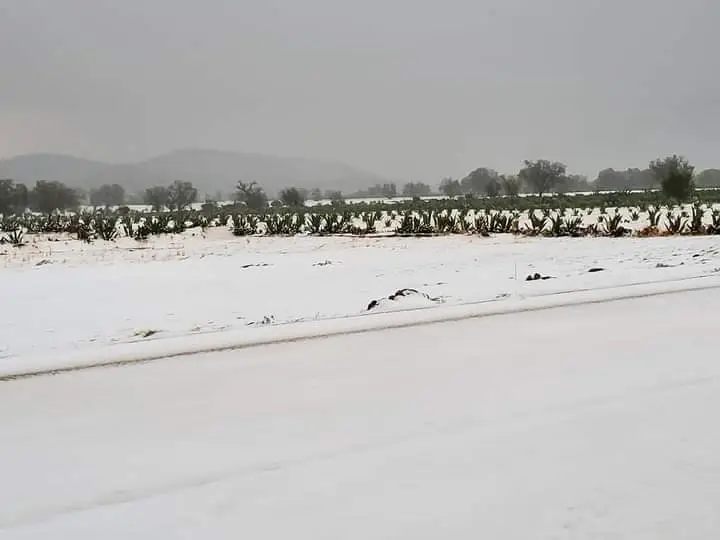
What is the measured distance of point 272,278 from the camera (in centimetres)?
923

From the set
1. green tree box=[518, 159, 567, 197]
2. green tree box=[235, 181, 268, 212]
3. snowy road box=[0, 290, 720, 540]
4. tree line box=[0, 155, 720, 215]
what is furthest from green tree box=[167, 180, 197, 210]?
snowy road box=[0, 290, 720, 540]

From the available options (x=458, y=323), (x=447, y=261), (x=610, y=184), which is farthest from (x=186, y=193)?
(x=610, y=184)

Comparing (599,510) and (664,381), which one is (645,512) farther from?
(664,381)

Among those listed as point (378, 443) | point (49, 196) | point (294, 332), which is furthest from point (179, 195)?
point (378, 443)

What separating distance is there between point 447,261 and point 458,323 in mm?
7376

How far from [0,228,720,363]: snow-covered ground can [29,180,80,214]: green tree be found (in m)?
38.2

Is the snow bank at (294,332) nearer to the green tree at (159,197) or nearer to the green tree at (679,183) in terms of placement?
the green tree at (679,183)

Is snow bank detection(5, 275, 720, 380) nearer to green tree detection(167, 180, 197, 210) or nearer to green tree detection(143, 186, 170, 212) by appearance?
green tree detection(167, 180, 197, 210)

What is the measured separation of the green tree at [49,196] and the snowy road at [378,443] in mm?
53137

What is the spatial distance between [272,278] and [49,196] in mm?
48275

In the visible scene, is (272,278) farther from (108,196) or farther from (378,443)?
(108,196)

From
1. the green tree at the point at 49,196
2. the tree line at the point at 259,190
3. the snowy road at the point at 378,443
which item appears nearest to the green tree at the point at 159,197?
the tree line at the point at 259,190

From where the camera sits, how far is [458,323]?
13.9ft

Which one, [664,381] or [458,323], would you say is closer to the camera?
[664,381]
